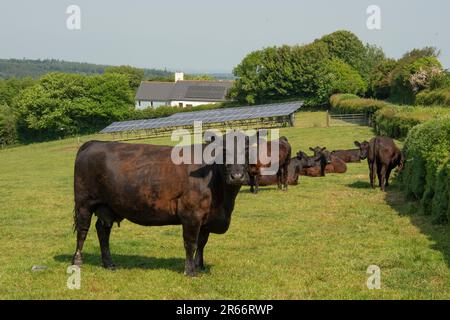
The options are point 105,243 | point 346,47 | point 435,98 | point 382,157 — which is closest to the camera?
point 105,243

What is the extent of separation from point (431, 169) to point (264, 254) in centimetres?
579

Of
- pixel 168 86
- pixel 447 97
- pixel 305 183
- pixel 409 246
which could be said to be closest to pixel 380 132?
pixel 447 97

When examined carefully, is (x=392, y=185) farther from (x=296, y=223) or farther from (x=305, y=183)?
(x=296, y=223)

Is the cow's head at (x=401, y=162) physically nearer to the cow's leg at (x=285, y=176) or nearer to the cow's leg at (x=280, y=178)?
the cow's leg at (x=285, y=176)

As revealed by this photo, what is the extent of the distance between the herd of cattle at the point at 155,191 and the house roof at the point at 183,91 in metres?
117

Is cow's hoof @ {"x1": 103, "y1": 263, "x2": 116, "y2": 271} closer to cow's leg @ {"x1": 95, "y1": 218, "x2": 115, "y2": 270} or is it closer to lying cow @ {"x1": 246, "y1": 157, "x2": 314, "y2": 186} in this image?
cow's leg @ {"x1": 95, "y1": 218, "x2": 115, "y2": 270}

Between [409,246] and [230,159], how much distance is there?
14.7ft

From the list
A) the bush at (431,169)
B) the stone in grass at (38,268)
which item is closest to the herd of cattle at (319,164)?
the bush at (431,169)

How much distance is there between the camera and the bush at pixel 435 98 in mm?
41338

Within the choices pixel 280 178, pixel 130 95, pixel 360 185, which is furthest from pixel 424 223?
pixel 130 95

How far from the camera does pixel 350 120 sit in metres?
56.1

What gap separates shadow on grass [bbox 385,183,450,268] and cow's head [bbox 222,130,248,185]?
372cm

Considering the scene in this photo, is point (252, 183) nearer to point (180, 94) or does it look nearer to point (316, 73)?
point (316, 73)

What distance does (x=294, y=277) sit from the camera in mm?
9062
